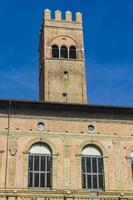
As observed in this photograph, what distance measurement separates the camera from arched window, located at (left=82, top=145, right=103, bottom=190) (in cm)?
2761

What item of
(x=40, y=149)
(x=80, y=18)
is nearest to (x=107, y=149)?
(x=40, y=149)

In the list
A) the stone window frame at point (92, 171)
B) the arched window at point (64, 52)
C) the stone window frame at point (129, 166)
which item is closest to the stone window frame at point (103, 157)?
the stone window frame at point (92, 171)

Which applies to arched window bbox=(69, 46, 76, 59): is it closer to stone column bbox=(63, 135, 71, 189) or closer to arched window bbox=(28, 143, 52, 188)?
stone column bbox=(63, 135, 71, 189)

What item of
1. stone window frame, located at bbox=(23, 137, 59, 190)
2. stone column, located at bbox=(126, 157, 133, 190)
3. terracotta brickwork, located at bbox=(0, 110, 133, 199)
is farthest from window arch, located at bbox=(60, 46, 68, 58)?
stone column, located at bbox=(126, 157, 133, 190)

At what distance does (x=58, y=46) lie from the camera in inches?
1781

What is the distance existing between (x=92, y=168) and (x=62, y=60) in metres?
18.2

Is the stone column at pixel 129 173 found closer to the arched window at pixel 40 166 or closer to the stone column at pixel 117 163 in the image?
the stone column at pixel 117 163

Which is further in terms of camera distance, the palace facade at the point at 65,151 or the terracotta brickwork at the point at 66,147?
the terracotta brickwork at the point at 66,147

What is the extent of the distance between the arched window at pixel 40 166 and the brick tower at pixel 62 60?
1367 cm

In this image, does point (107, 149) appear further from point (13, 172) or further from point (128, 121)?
point (13, 172)

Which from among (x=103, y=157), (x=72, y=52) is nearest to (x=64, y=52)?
(x=72, y=52)

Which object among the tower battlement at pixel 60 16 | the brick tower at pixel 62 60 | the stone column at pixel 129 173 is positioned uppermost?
the tower battlement at pixel 60 16

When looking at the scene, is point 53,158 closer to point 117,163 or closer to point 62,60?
point 117,163

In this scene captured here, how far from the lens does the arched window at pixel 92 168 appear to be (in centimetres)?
2761
